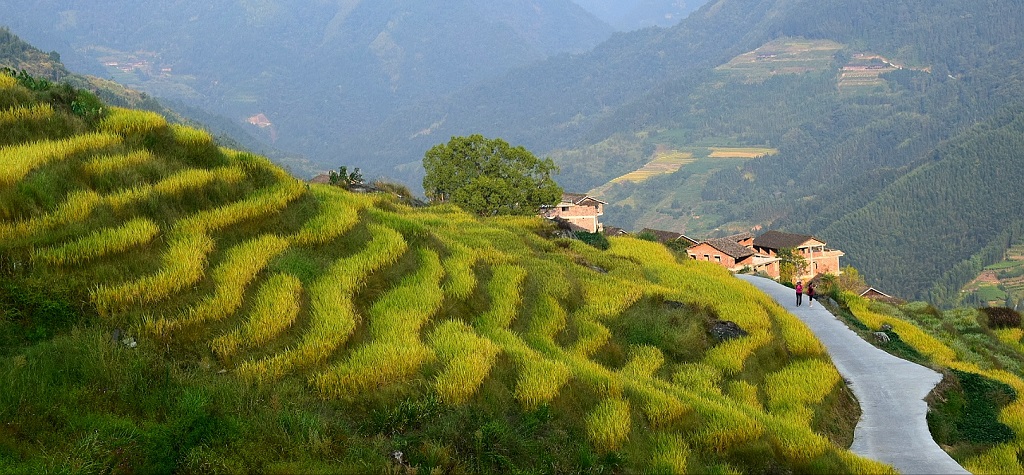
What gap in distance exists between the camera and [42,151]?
32.6 ft

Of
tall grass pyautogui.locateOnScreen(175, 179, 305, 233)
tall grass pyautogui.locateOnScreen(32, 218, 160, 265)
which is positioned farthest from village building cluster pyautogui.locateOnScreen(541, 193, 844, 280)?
tall grass pyautogui.locateOnScreen(32, 218, 160, 265)

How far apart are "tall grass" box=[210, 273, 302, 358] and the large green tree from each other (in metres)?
34.3

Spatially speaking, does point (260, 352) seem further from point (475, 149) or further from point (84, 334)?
point (475, 149)

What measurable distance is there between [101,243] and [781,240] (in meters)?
77.9

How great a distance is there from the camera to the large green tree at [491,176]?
44.2 metres

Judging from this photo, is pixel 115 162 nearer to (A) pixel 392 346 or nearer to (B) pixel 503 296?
(A) pixel 392 346

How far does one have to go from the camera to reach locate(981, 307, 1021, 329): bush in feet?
105

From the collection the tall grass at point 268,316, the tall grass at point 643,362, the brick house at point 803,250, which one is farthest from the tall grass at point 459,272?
the brick house at point 803,250

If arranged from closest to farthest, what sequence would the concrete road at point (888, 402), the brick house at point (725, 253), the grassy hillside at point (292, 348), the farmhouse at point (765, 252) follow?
the grassy hillside at point (292, 348) < the concrete road at point (888, 402) < the brick house at point (725, 253) < the farmhouse at point (765, 252)

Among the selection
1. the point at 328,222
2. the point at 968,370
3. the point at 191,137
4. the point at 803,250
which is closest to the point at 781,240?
the point at 803,250

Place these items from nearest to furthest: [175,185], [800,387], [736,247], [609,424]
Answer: [609,424] < [175,185] < [800,387] < [736,247]

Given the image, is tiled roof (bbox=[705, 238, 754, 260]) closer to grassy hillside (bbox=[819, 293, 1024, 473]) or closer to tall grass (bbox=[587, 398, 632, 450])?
grassy hillside (bbox=[819, 293, 1024, 473])

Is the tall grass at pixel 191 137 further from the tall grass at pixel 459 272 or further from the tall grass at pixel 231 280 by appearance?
the tall grass at pixel 459 272

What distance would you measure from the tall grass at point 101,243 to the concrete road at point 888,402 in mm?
10571
